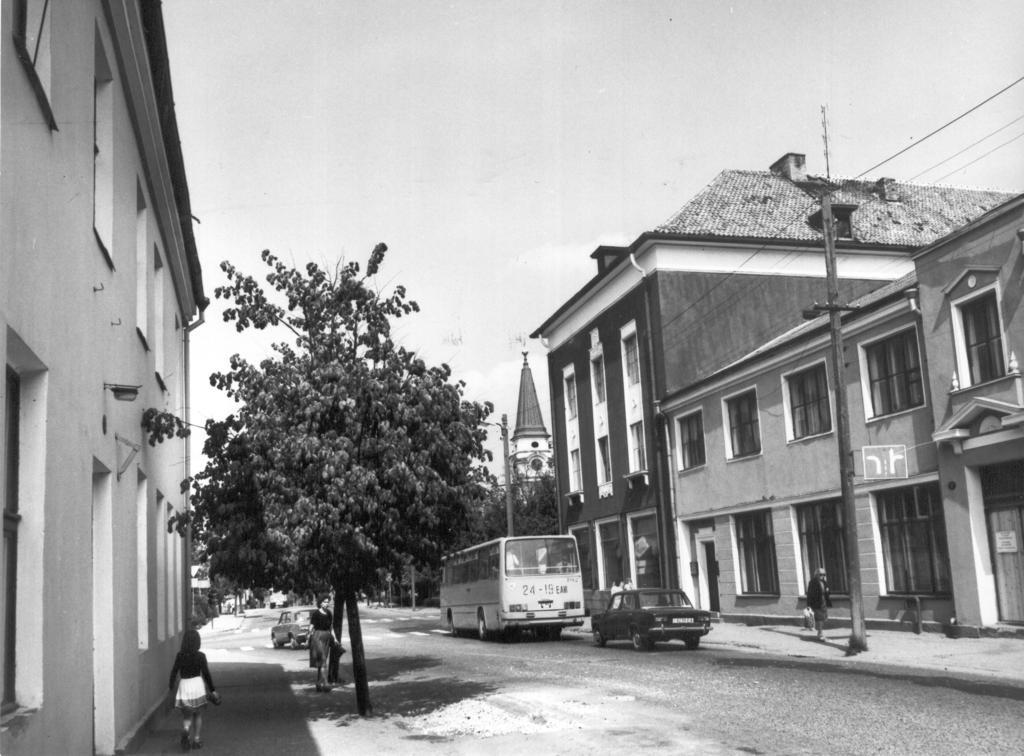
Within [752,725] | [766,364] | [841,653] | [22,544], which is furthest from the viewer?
[766,364]

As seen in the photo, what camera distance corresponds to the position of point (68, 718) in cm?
698

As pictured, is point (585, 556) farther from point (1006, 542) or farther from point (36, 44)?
point (36, 44)

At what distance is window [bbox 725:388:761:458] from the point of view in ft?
95.5

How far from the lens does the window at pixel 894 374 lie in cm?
2245

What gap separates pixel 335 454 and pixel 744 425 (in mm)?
19824

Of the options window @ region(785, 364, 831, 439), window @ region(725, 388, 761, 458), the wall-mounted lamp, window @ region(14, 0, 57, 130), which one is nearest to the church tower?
window @ region(725, 388, 761, 458)

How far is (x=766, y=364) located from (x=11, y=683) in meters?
24.2

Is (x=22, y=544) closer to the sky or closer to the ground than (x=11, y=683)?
closer to the sky

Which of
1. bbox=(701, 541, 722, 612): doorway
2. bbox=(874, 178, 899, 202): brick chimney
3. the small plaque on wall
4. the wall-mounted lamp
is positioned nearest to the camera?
the wall-mounted lamp

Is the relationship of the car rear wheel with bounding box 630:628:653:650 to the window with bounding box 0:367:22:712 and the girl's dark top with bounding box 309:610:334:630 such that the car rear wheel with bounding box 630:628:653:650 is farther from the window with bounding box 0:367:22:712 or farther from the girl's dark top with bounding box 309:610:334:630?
the window with bounding box 0:367:22:712

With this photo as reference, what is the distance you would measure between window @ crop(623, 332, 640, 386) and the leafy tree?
24061 millimetres

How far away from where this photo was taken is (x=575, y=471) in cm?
4309

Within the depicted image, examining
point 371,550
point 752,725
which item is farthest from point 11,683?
point 752,725

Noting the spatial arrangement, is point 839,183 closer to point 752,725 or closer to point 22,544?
point 752,725
